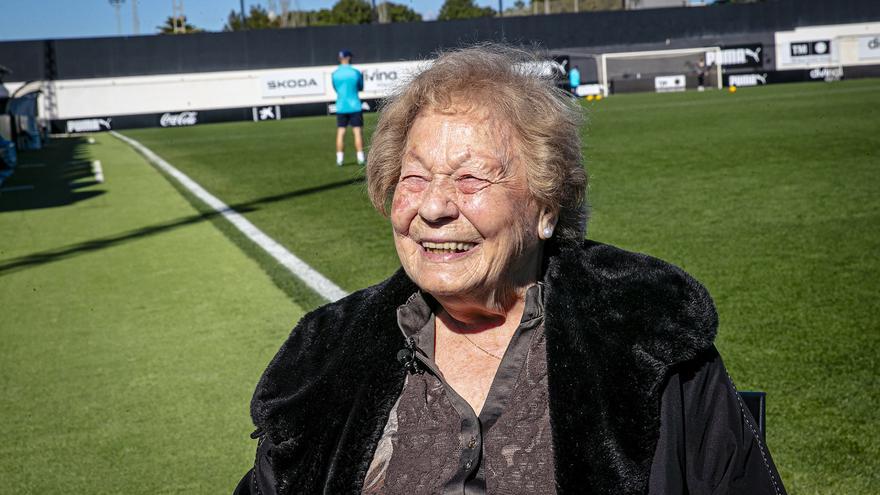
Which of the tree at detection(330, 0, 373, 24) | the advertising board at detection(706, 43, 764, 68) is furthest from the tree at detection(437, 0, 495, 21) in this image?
the advertising board at detection(706, 43, 764, 68)

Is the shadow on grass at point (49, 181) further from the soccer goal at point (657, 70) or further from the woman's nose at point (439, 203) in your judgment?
the soccer goal at point (657, 70)

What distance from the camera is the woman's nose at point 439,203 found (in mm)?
2506

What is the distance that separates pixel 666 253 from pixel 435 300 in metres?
5.87

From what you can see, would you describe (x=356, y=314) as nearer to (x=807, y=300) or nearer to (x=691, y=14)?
(x=807, y=300)

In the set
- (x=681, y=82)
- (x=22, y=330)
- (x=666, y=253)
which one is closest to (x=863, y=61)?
(x=681, y=82)

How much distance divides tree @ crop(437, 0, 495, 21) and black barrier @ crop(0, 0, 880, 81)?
1095 inches

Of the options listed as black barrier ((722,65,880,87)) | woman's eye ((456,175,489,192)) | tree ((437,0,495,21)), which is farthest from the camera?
tree ((437,0,495,21))

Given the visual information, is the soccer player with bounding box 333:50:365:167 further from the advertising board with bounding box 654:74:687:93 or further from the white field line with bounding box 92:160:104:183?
the advertising board with bounding box 654:74:687:93

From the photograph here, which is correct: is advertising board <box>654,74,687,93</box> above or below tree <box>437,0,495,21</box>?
below

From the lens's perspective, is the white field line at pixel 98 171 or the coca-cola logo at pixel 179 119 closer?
the white field line at pixel 98 171

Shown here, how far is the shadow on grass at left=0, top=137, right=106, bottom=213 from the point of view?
16.2 meters

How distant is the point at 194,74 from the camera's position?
50.8 metres

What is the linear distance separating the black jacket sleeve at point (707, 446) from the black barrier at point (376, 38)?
47.6 m

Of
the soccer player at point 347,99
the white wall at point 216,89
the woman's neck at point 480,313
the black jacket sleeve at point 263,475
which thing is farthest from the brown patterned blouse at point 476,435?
the white wall at point 216,89
